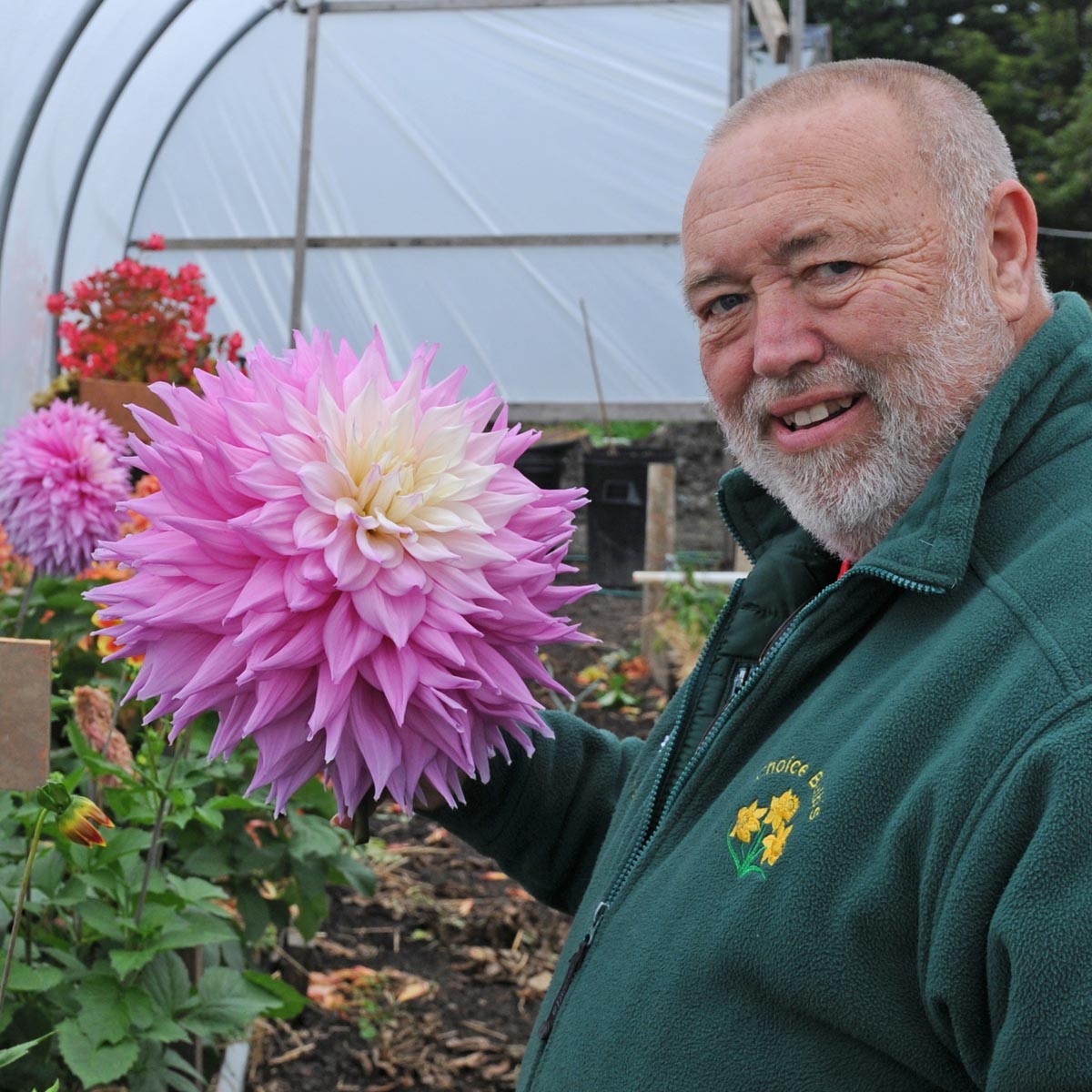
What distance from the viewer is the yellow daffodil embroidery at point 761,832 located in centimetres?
112

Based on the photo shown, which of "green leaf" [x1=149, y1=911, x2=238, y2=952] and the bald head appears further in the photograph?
"green leaf" [x1=149, y1=911, x2=238, y2=952]

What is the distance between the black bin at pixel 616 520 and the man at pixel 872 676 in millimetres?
7615

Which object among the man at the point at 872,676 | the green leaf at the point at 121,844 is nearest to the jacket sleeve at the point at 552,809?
the man at the point at 872,676

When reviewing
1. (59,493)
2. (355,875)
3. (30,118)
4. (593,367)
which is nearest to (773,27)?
(593,367)

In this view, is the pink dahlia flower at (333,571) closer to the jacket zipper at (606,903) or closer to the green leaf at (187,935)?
the jacket zipper at (606,903)

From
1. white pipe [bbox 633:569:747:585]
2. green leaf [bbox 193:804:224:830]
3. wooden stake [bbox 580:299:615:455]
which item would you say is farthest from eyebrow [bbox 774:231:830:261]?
wooden stake [bbox 580:299:615:455]

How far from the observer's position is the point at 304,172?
877 cm

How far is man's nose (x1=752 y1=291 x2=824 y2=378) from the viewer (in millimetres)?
1340

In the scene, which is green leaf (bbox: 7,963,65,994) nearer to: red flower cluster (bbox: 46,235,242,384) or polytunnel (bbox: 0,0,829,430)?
red flower cluster (bbox: 46,235,242,384)

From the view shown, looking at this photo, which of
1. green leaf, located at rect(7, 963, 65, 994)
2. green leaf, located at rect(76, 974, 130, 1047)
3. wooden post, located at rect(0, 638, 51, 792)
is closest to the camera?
wooden post, located at rect(0, 638, 51, 792)

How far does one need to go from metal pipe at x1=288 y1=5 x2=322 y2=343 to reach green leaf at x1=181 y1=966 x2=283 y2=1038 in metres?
6.80

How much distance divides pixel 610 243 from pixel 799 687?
7836 mm

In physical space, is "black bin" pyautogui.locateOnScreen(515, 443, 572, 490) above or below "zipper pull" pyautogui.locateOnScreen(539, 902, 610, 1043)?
below

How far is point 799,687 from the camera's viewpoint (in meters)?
1.24
